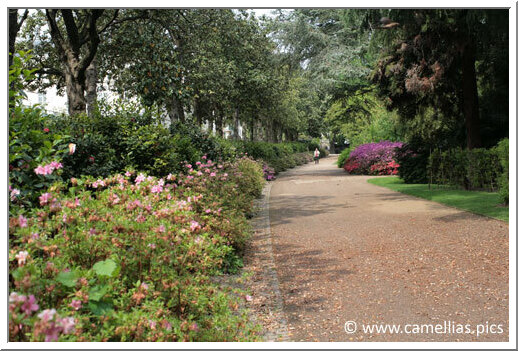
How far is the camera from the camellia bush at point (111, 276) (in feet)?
7.49

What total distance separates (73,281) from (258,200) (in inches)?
445

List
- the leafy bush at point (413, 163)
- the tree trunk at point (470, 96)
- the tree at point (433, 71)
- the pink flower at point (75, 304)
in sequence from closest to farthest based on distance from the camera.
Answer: the pink flower at point (75, 304) → the tree at point (433, 71) → the tree trunk at point (470, 96) → the leafy bush at point (413, 163)

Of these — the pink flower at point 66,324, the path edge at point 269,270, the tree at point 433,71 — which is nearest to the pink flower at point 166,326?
the pink flower at point 66,324

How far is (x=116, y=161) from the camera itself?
22.0 ft

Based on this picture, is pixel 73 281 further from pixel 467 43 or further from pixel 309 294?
pixel 467 43

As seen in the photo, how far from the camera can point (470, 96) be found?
14078 millimetres

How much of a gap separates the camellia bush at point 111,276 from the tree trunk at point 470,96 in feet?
41.2

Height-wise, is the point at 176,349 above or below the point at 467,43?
below

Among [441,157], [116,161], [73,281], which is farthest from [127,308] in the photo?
[441,157]

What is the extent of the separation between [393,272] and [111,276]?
3.74 m

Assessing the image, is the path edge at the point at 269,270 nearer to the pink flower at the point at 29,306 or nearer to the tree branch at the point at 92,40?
the pink flower at the point at 29,306

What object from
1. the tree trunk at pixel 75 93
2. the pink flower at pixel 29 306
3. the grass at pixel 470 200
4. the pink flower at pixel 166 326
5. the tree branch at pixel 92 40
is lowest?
the grass at pixel 470 200

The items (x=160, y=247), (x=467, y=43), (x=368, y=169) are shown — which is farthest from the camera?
(x=368, y=169)

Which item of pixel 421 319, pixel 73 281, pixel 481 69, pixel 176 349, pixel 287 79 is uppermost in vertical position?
pixel 287 79
